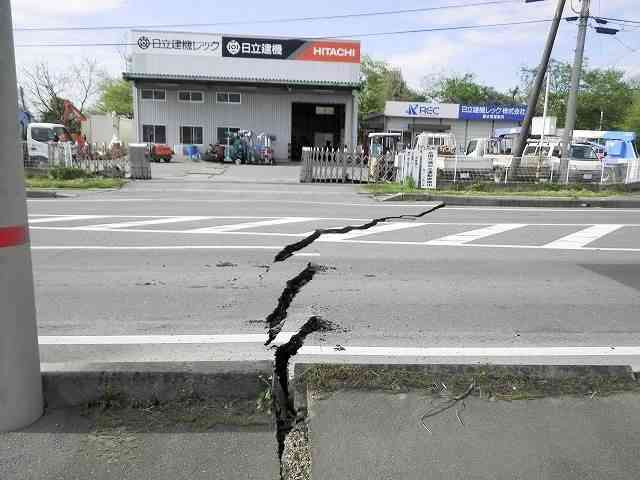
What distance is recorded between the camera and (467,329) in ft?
16.3

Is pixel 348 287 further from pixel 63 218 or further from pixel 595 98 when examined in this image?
pixel 595 98

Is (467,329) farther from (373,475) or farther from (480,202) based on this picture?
(480,202)

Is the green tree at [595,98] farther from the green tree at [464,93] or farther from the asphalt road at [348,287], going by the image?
the asphalt road at [348,287]

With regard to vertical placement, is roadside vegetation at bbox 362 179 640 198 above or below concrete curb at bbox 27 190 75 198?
above

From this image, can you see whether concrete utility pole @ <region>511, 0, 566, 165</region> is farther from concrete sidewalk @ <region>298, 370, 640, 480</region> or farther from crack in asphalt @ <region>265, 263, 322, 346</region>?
concrete sidewalk @ <region>298, 370, 640, 480</region>

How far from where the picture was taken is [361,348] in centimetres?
439

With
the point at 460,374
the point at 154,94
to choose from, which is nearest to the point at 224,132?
the point at 154,94

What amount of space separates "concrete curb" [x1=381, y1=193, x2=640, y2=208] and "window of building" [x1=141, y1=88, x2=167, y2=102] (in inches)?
1088

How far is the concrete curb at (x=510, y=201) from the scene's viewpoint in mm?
16625

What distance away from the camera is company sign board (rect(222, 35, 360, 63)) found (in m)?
38.5

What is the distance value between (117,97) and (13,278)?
241ft

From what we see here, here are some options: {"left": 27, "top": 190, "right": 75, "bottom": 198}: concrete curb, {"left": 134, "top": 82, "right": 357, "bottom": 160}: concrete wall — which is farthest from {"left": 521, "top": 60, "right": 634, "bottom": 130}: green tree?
{"left": 27, "top": 190, "right": 75, "bottom": 198}: concrete curb

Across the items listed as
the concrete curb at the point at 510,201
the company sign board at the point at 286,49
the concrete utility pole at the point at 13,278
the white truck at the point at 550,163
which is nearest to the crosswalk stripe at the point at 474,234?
the concrete curb at the point at 510,201

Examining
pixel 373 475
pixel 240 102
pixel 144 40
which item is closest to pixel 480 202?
pixel 373 475
